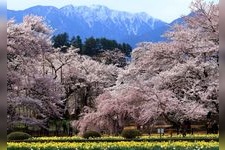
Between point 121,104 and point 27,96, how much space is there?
192 inches

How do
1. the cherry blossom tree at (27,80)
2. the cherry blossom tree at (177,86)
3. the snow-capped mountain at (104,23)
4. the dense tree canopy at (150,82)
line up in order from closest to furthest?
the cherry blossom tree at (177,86) < the dense tree canopy at (150,82) < the cherry blossom tree at (27,80) < the snow-capped mountain at (104,23)

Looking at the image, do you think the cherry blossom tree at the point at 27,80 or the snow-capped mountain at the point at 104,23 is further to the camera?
the snow-capped mountain at the point at 104,23

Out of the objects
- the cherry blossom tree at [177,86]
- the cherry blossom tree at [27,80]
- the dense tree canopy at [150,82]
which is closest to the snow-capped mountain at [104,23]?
the cherry blossom tree at [27,80]

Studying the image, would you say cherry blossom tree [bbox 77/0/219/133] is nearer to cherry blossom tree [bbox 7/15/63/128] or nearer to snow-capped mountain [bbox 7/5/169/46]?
cherry blossom tree [bbox 7/15/63/128]

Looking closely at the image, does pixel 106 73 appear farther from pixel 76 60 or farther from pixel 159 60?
pixel 159 60

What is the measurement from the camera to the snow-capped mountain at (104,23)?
91.9 m

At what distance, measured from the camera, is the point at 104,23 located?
332 feet

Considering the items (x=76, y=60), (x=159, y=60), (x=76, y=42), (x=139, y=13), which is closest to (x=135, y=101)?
(x=159, y=60)

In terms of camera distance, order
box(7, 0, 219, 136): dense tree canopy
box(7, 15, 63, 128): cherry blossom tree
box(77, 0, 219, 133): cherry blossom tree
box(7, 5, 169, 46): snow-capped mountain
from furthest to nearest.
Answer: box(7, 5, 169, 46): snow-capped mountain
box(7, 15, 63, 128): cherry blossom tree
box(7, 0, 219, 136): dense tree canopy
box(77, 0, 219, 133): cherry blossom tree

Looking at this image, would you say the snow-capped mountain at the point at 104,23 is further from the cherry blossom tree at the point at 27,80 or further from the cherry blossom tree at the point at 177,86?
the cherry blossom tree at the point at 177,86

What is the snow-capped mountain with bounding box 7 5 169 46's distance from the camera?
9194 cm

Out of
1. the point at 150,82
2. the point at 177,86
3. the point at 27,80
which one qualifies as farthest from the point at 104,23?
the point at 177,86

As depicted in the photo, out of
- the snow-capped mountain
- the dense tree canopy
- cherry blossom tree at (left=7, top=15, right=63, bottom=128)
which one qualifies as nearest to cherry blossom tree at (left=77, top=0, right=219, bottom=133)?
the dense tree canopy

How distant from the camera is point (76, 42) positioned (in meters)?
44.2
